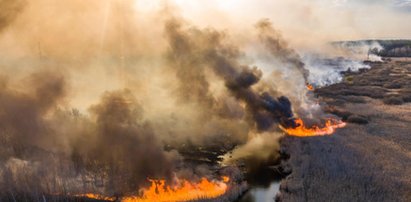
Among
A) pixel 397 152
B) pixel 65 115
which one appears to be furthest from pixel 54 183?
pixel 397 152

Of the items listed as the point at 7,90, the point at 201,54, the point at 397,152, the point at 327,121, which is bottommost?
the point at 397,152

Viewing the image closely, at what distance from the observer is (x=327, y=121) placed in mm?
76250

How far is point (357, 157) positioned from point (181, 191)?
96.6 ft

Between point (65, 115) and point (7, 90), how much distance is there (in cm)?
900

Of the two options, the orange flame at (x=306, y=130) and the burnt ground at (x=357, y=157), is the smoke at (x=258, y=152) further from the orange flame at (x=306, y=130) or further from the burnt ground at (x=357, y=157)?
the orange flame at (x=306, y=130)

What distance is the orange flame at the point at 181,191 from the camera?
42.7 metres

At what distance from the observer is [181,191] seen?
145 ft

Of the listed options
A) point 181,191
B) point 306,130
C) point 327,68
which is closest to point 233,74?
point 306,130

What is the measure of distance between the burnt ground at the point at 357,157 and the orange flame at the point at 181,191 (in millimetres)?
8479

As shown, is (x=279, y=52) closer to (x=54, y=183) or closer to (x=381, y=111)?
(x=381, y=111)

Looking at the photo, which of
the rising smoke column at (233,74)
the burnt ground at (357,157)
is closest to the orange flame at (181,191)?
the burnt ground at (357,157)

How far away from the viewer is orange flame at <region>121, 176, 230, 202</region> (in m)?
42.7

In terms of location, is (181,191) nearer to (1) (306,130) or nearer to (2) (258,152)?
(2) (258,152)

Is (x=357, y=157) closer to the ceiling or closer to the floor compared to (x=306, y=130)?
→ closer to the floor
